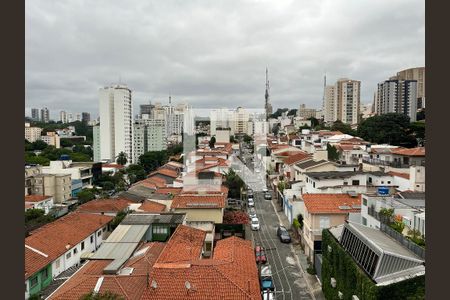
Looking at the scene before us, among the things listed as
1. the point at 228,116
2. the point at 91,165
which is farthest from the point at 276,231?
the point at 228,116

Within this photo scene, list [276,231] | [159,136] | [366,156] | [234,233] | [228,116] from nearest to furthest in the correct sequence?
[234,233]
[276,231]
[366,156]
[159,136]
[228,116]

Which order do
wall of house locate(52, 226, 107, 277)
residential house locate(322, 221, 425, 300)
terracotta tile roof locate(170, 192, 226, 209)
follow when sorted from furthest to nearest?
terracotta tile roof locate(170, 192, 226, 209) → wall of house locate(52, 226, 107, 277) → residential house locate(322, 221, 425, 300)

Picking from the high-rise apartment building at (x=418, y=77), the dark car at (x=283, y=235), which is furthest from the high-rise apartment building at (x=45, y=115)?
the dark car at (x=283, y=235)

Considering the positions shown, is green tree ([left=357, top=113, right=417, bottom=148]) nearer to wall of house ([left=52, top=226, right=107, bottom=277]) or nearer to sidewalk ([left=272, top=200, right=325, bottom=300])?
sidewalk ([left=272, top=200, right=325, bottom=300])

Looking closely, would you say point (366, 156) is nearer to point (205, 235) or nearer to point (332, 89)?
point (205, 235)

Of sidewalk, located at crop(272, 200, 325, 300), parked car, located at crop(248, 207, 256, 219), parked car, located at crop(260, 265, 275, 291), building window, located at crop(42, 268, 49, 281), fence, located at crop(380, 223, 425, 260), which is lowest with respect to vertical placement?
sidewalk, located at crop(272, 200, 325, 300)

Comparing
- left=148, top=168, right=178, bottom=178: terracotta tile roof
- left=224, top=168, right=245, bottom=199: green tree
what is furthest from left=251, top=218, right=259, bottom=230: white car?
left=148, top=168, right=178, bottom=178: terracotta tile roof

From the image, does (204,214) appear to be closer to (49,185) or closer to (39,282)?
(39,282)
